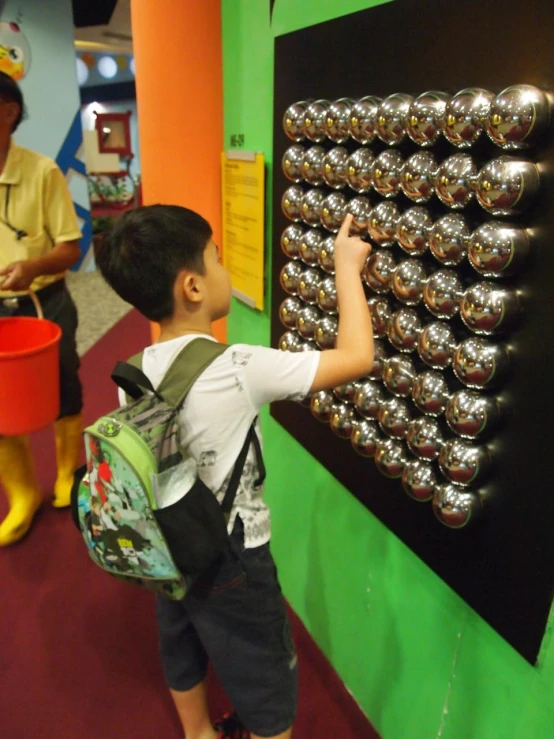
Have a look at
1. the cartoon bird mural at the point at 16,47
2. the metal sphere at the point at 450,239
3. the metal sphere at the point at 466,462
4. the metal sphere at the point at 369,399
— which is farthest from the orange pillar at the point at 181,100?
the cartoon bird mural at the point at 16,47

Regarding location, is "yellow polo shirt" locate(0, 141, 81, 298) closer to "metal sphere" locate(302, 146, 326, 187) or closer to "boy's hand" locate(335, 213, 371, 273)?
"metal sphere" locate(302, 146, 326, 187)

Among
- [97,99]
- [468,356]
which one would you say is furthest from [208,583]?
[97,99]

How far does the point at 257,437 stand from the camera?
3.19 ft

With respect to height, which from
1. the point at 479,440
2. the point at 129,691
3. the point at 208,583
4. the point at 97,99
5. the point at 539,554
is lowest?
the point at 129,691

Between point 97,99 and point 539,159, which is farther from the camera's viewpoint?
point 97,99

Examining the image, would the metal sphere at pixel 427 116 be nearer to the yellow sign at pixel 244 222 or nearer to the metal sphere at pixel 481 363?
the metal sphere at pixel 481 363

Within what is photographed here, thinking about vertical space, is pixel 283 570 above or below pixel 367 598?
below

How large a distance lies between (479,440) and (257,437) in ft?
1.13

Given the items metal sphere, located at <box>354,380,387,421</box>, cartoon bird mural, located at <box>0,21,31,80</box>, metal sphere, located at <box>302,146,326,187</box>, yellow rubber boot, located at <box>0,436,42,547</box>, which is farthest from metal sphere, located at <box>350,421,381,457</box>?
cartoon bird mural, located at <box>0,21,31,80</box>

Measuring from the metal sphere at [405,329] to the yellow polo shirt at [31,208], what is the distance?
4.15ft

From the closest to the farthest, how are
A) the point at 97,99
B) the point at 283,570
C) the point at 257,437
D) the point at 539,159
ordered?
the point at 539,159 < the point at 257,437 < the point at 283,570 < the point at 97,99

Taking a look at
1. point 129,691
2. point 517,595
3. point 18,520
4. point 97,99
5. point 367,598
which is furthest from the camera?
point 97,99

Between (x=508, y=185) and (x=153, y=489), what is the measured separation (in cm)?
60

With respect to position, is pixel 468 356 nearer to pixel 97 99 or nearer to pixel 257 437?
pixel 257 437
